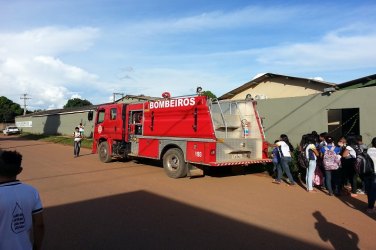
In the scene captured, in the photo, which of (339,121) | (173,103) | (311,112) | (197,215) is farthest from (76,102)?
(197,215)

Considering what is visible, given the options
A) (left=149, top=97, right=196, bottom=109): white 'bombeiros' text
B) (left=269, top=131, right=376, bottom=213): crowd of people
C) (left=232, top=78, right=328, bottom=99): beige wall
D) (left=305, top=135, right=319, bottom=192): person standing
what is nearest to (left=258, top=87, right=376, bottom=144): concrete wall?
(left=269, top=131, right=376, bottom=213): crowd of people

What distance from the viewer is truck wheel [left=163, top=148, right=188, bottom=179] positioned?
11.6 metres

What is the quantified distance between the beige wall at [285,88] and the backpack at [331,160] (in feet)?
41.8

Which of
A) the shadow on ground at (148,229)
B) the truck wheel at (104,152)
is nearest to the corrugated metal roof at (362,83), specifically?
the truck wheel at (104,152)

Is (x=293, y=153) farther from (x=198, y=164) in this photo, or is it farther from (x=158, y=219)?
(x=158, y=219)

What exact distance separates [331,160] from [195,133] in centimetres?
390

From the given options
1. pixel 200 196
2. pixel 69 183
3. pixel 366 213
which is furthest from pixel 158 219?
pixel 69 183

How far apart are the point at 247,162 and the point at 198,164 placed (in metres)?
1.49

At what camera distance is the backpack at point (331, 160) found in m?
9.15

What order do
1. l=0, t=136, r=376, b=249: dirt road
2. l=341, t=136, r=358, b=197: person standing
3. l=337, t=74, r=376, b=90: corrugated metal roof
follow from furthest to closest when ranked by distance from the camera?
1. l=337, t=74, r=376, b=90: corrugated metal roof
2. l=341, t=136, r=358, b=197: person standing
3. l=0, t=136, r=376, b=249: dirt road

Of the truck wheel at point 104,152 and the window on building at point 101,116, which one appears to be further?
the window on building at point 101,116

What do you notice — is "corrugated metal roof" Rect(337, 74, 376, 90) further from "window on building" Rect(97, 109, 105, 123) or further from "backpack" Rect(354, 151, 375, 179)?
"window on building" Rect(97, 109, 105, 123)

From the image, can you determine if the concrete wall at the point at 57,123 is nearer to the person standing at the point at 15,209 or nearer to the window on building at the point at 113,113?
the window on building at the point at 113,113

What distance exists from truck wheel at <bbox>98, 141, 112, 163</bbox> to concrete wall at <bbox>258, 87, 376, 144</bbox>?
674cm
